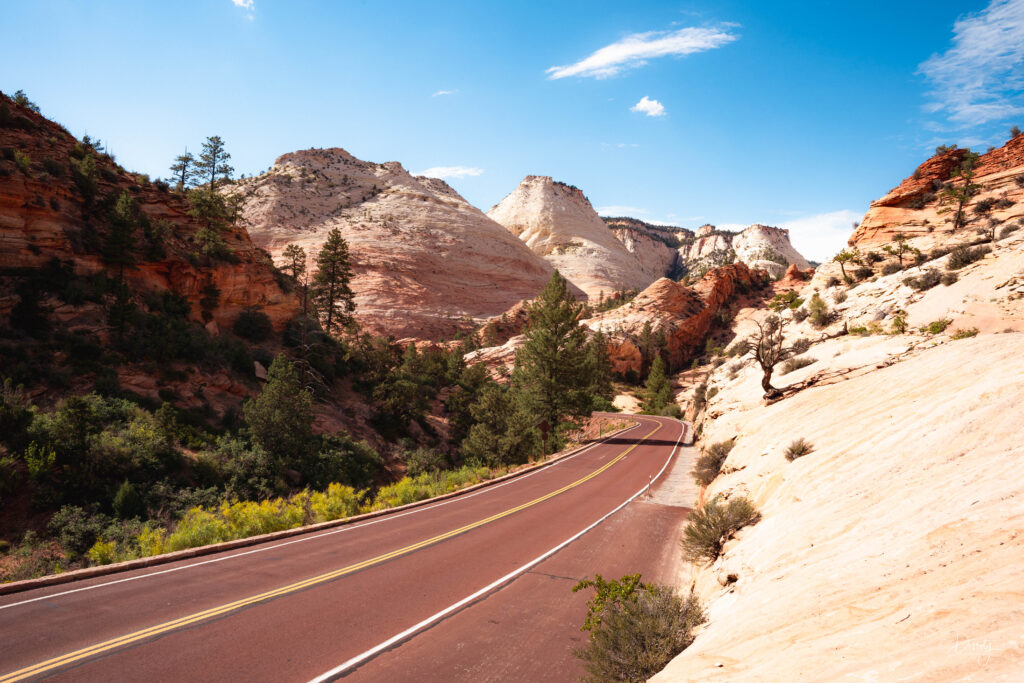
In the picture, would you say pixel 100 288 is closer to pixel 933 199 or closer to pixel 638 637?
pixel 638 637

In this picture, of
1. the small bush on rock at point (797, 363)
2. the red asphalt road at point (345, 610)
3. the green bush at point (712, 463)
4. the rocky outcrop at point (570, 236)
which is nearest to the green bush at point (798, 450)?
the red asphalt road at point (345, 610)

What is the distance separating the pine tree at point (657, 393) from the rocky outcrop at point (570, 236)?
5132 centimetres

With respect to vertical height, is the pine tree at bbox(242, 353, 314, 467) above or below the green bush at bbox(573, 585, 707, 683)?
above

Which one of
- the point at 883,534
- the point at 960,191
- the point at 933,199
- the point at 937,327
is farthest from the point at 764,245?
the point at 883,534

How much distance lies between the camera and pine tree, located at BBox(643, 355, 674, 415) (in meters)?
51.3

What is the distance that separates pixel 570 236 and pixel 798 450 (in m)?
131

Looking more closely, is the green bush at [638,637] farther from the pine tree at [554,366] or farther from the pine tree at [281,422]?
the pine tree at [554,366]

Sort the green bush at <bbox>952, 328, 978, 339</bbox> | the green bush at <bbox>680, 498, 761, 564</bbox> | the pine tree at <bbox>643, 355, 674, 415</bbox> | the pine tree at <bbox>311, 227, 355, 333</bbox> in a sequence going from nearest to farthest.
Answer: the green bush at <bbox>680, 498, 761, 564</bbox>, the green bush at <bbox>952, 328, 978, 339</bbox>, the pine tree at <bbox>311, 227, 355, 333</bbox>, the pine tree at <bbox>643, 355, 674, 415</bbox>

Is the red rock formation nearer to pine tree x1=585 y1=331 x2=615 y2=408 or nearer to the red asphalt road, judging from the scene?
the red asphalt road

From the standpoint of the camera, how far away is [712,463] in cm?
1496

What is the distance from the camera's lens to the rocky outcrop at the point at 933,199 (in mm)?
29763

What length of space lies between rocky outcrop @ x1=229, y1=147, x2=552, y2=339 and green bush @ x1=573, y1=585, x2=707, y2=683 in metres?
60.5

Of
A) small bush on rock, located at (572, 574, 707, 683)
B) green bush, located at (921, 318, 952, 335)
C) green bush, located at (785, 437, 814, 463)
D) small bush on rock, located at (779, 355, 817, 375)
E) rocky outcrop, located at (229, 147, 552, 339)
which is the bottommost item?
small bush on rock, located at (572, 574, 707, 683)

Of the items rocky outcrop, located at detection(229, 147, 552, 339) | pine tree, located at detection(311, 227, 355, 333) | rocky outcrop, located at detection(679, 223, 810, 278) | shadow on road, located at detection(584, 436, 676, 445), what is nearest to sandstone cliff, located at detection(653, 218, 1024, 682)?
shadow on road, located at detection(584, 436, 676, 445)
